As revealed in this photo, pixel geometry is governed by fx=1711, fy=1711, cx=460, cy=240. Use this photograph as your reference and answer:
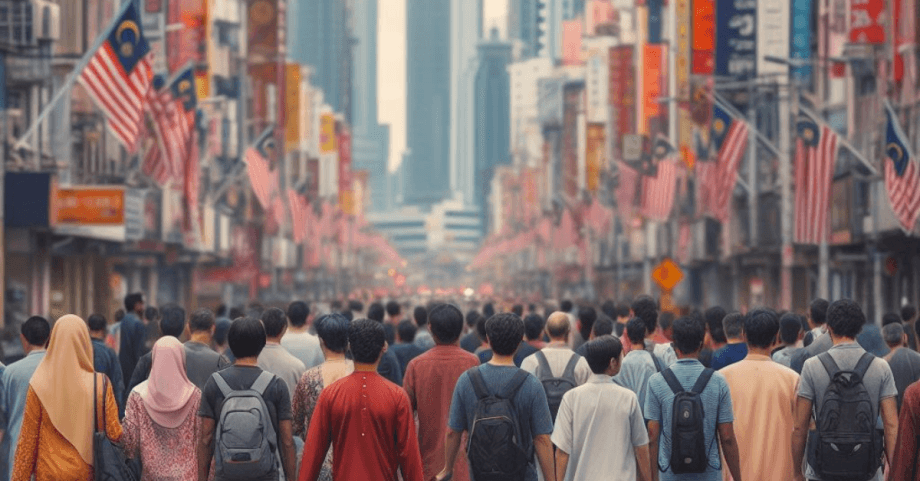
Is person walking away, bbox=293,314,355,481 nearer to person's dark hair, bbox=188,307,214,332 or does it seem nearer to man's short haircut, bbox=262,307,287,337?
person's dark hair, bbox=188,307,214,332

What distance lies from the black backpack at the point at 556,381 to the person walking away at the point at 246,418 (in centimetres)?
256

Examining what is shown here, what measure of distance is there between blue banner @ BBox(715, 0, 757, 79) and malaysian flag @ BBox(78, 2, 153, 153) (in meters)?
23.7

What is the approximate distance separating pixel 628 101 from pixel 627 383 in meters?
79.1

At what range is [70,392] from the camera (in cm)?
1017

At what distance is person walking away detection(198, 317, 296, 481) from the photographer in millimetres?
9570

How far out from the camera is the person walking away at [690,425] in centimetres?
1022

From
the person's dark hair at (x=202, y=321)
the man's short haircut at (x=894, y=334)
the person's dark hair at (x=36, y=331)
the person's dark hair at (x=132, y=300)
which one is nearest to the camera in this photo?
the person's dark hair at (x=36, y=331)

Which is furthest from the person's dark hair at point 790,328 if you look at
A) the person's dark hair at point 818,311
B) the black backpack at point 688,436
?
the black backpack at point 688,436

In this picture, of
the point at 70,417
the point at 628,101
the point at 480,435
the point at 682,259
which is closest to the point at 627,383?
the point at 480,435

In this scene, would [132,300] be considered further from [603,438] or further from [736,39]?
[736,39]

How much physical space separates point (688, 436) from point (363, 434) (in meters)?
2.10

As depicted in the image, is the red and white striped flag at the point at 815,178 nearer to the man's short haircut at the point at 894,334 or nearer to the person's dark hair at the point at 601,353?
the man's short haircut at the point at 894,334

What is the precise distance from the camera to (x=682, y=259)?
74250mm

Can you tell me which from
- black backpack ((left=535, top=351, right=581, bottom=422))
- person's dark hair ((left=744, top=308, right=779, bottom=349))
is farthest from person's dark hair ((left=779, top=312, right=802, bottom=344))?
person's dark hair ((left=744, top=308, right=779, bottom=349))
